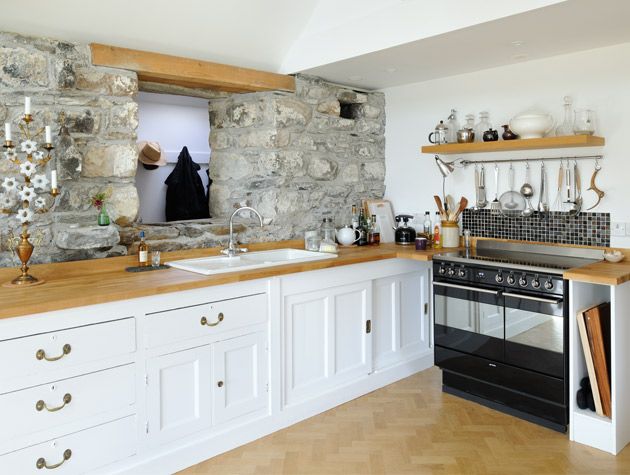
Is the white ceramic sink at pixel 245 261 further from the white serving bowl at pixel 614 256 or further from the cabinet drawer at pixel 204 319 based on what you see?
the white serving bowl at pixel 614 256

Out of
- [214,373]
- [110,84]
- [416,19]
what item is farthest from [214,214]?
[416,19]

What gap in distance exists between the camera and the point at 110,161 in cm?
301

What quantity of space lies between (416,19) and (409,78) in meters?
1.03

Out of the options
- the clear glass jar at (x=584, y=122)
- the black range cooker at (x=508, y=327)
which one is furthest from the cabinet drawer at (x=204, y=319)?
the clear glass jar at (x=584, y=122)

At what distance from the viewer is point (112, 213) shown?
10.00ft

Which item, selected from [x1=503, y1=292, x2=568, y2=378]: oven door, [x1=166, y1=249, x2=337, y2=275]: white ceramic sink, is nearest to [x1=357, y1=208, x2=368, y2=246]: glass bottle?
[x1=166, y1=249, x2=337, y2=275]: white ceramic sink

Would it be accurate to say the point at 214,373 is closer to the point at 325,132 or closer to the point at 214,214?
the point at 214,214

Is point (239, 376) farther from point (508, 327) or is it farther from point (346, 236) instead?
point (508, 327)

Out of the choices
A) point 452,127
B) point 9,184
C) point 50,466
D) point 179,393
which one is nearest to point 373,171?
point 452,127

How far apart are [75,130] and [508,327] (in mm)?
2639

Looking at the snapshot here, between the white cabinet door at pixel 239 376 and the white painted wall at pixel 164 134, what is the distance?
6.68 ft

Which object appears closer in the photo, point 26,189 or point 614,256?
point 26,189

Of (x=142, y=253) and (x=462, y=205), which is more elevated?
(x=462, y=205)

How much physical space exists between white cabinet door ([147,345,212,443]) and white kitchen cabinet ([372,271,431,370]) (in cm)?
133
